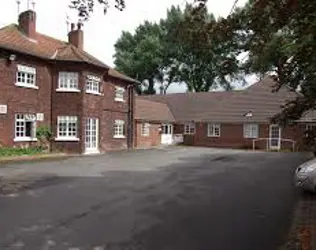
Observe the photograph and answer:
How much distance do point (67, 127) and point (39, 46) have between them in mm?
5644

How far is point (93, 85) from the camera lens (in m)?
38.7

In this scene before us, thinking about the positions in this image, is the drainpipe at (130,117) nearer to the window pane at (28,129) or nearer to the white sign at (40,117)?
the white sign at (40,117)

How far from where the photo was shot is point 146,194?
653 inches

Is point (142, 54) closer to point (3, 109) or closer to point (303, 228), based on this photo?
point (3, 109)

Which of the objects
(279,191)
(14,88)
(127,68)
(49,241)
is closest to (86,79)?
(14,88)

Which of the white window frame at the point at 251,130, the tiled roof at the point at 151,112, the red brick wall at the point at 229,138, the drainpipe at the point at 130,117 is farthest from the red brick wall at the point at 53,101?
the white window frame at the point at 251,130

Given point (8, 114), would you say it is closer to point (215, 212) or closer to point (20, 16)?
point (20, 16)

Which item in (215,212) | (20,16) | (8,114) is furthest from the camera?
(20,16)

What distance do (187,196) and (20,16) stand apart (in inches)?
975

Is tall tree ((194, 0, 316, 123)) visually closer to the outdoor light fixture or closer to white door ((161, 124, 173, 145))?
the outdoor light fixture

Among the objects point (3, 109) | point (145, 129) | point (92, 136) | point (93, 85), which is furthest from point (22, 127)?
point (145, 129)

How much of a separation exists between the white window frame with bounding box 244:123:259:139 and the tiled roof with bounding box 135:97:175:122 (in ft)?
27.4

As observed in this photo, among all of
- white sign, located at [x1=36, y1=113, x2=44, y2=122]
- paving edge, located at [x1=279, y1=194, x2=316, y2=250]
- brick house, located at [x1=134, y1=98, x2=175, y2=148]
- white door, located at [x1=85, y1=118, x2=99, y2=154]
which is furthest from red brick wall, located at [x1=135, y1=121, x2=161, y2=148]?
paving edge, located at [x1=279, y1=194, x2=316, y2=250]

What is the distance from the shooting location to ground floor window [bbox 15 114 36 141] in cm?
3318
